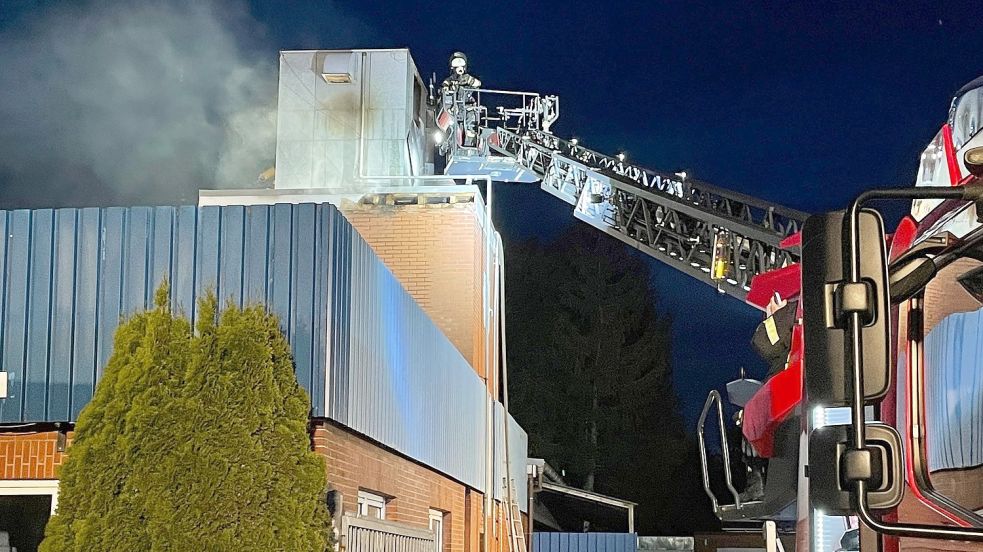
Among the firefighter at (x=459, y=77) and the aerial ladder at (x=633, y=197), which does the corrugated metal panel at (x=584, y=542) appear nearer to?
the aerial ladder at (x=633, y=197)

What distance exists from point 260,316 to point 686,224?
13900 millimetres

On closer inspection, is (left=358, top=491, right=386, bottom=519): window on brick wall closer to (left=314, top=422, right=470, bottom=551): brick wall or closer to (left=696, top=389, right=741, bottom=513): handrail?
(left=314, top=422, right=470, bottom=551): brick wall

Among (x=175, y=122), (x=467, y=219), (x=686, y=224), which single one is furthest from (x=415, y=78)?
(x=175, y=122)

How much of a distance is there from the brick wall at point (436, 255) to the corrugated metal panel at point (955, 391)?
12.5 m

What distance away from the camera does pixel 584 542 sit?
24.6m

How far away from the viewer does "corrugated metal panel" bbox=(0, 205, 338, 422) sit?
24.9 ft

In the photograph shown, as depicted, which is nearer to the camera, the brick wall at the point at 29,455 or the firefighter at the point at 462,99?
the brick wall at the point at 29,455

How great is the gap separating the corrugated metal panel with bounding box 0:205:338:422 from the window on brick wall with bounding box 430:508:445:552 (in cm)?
507

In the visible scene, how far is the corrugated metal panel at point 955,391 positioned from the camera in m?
3.11

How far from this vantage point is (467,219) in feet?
51.9

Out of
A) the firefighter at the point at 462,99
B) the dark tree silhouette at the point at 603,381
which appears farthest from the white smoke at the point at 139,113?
the dark tree silhouette at the point at 603,381

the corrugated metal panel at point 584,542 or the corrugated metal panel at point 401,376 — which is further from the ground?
the corrugated metal panel at point 401,376

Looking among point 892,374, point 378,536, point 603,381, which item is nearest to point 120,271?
point 378,536

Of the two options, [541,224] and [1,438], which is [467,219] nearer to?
[1,438]
